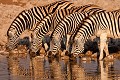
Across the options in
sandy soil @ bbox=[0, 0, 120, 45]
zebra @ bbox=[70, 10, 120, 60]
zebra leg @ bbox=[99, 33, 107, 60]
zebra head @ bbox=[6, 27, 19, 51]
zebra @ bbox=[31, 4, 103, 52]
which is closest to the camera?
zebra leg @ bbox=[99, 33, 107, 60]

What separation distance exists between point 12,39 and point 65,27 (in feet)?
8.59

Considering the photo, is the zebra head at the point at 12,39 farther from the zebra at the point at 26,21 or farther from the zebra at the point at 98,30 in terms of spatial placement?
the zebra at the point at 98,30

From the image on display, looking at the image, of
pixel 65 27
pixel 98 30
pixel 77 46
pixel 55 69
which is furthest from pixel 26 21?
pixel 55 69

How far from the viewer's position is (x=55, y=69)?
814 inches

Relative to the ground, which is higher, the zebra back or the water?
the zebra back

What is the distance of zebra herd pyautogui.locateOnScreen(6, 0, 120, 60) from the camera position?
23.2 meters

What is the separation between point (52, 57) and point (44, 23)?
2.33 m

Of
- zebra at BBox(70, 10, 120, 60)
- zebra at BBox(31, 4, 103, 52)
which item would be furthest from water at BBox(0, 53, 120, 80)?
zebra at BBox(31, 4, 103, 52)

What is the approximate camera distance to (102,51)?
2295 cm

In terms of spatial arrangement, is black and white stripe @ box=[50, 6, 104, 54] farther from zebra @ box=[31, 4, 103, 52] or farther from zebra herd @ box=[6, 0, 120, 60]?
zebra @ box=[31, 4, 103, 52]

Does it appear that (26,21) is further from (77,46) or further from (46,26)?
(77,46)

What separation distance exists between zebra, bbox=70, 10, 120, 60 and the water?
0.57 meters

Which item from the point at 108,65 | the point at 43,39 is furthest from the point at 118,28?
the point at 43,39

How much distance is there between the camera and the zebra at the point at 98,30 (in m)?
23.1
